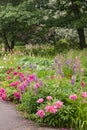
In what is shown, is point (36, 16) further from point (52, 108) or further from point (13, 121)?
point (52, 108)

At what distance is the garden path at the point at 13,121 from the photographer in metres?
4.46

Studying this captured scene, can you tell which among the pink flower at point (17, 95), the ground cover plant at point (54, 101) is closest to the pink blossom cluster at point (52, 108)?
the ground cover plant at point (54, 101)

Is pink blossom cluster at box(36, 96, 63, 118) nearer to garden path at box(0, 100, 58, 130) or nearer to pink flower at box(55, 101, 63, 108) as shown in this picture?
pink flower at box(55, 101, 63, 108)

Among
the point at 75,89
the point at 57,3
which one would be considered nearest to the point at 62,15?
the point at 57,3

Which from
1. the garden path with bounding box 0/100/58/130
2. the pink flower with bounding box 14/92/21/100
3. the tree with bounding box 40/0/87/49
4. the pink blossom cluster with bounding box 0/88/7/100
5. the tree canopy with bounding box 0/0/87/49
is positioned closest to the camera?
the garden path with bounding box 0/100/58/130

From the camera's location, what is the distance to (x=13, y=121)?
4.71 meters

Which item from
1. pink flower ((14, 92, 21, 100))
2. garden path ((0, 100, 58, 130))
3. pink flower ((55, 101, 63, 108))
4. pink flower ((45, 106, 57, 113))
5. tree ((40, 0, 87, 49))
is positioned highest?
tree ((40, 0, 87, 49))

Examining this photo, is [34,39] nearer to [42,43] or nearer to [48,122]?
[42,43]

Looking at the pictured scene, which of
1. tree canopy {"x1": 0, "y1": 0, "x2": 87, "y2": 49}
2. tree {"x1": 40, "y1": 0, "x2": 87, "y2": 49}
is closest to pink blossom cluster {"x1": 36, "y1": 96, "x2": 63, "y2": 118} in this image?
tree canopy {"x1": 0, "y1": 0, "x2": 87, "y2": 49}

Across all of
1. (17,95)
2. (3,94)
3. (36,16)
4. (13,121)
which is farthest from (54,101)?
(36,16)

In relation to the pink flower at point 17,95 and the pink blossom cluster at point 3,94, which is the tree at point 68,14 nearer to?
the pink blossom cluster at point 3,94

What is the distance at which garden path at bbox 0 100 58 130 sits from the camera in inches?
176

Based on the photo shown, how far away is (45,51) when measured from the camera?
15.8 meters

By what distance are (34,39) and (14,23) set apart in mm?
2542
